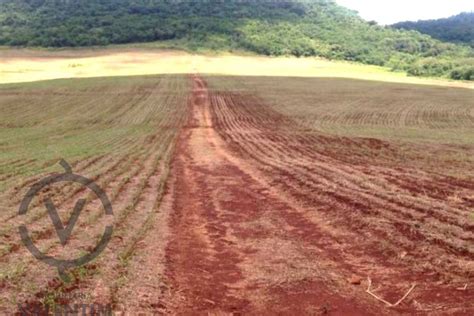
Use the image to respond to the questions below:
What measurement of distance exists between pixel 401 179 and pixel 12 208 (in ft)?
36.5

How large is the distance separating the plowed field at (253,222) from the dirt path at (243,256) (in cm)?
4

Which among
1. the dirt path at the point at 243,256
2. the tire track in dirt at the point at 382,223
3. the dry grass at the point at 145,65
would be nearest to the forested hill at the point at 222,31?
the dry grass at the point at 145,65

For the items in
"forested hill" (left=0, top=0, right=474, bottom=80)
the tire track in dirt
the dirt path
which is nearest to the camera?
the dirt path

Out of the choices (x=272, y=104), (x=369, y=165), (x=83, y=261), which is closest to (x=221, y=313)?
(x=83, y=261)

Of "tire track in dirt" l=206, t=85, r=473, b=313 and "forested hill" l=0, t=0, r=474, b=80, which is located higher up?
"forested hill" l=0, t=0, r=474, b=80

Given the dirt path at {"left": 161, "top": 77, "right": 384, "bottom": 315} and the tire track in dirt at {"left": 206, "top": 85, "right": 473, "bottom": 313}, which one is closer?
the dirt path at {"left": 161, "top": 77, "right": 384, "bottom": 315}

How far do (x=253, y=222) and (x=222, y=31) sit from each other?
134m

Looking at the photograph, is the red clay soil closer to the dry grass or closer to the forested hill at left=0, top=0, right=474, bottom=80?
the dry grass

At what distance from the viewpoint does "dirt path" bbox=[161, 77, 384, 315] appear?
8016mm

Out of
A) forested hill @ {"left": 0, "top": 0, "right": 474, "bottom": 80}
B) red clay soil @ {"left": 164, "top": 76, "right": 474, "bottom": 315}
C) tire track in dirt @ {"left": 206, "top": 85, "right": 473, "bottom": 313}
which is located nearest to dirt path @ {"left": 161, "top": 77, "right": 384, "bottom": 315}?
red clay soil @ {"left": 164, "top": 76, "right": 474, "bottom": 315}

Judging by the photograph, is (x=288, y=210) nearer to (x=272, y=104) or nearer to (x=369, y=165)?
(x=369, y=165)

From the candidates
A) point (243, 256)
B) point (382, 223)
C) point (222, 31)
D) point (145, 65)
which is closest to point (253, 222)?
point (243, 256)

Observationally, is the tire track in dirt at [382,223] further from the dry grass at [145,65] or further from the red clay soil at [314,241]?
the dry grass at [145,65]

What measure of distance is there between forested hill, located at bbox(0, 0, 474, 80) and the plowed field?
8478 cm
